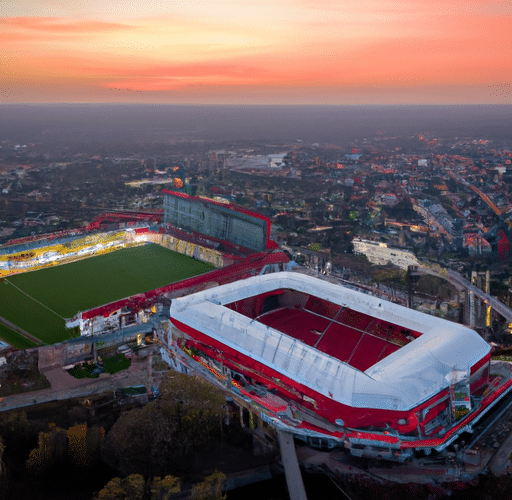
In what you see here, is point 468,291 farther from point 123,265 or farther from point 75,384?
point 123,265

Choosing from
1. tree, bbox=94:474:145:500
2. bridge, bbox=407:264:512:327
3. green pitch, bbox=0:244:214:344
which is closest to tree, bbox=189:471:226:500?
tree, bbox=94:474:145:500

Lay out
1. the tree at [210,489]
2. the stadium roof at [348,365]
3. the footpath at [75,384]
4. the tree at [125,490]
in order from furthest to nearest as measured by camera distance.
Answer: the footpath at [75,384] < the stadium roof at [348,365] < the tree at [210,489] < the tree at [125,490]

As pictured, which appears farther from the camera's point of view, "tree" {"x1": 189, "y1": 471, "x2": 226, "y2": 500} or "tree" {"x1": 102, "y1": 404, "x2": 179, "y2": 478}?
"tree" {"x1": 102, "y1": 404, "x2": 179, "y2": 478}

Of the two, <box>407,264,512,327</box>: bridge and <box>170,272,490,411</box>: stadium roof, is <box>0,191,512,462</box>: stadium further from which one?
<box>407,264,512,327</box>: bridge

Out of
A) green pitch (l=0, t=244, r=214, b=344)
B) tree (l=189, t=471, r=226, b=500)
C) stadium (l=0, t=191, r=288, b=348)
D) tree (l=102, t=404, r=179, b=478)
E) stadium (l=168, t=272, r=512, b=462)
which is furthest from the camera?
green pitch (l=0, t=244, r=214, b=344)

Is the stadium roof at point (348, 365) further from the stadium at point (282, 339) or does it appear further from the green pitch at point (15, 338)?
the green pitch at point (15, 338)

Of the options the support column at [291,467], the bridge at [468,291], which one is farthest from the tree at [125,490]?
the bridge at [468,291]

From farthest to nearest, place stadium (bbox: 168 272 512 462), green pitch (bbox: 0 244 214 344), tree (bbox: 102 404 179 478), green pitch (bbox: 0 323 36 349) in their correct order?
green pitch (bbox: 0 244 214 344) → green pitch (bbox: 0 323 36 349) → stadium (bbox: 168 272 512 462) → tree (bbox: 102 404 179 478)
